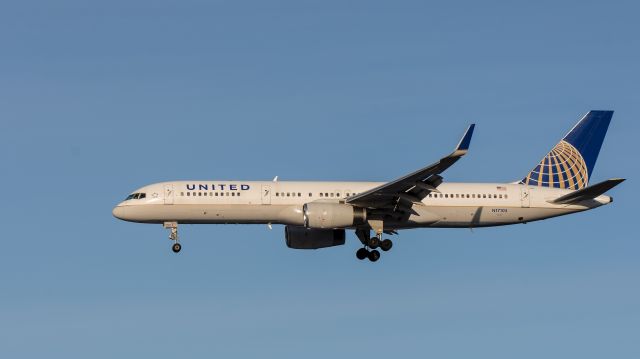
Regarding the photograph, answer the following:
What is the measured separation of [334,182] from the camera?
66062 mm

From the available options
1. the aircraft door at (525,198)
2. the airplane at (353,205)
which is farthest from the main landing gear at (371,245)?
the aircraft door at (525,198)

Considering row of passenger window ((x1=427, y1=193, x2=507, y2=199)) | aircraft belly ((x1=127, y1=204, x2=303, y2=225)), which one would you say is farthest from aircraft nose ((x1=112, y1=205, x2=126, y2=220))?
row of passenger window ((x1=427, y1=193, x2=507, y2=199))

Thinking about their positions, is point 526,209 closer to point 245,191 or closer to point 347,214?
point 347,214

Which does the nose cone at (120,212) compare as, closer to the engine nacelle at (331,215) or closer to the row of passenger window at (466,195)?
the engine nacelle at (331,215)

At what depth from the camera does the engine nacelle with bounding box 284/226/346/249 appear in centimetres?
6831

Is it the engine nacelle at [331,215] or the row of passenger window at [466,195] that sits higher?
the row of passenger window at [466,195]

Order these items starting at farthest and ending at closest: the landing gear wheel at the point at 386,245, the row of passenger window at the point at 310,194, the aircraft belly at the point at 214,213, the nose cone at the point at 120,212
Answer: the landing gear wheel at the point at 386,245 → the row of passenger window at the point at 310,194 → the nose cone at the point at 120,212 → the aircraft belly at the point at 214,213

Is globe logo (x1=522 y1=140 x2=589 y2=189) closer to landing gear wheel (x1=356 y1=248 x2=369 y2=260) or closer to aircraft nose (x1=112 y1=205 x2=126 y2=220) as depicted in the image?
landing gear wheel (x1=356 y1=248 x2=369 y2=260)

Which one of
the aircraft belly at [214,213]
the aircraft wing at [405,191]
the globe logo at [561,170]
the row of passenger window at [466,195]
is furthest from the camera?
the globe logo at [561,170]

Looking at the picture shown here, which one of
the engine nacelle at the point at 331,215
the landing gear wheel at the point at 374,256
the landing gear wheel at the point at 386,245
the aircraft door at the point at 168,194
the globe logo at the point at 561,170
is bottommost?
the landing gear wheel at the point at 374,256

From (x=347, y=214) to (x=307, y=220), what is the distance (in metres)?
2.19

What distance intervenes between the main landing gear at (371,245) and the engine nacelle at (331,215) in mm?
2017

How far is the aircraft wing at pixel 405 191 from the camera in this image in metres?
58.6

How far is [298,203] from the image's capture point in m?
64.4
